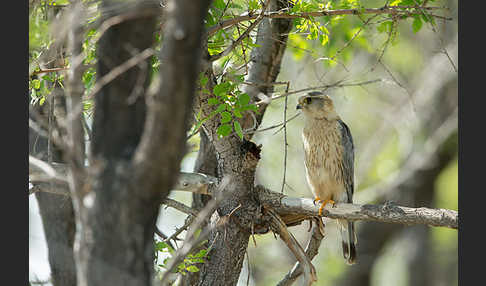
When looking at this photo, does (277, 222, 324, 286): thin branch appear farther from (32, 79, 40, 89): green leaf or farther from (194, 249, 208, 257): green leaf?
(32, 79, 40, 89): green leaf

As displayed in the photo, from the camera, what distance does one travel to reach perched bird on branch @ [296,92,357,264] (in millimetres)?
6039

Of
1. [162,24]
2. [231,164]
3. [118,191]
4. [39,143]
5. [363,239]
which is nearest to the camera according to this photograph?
[118,191]

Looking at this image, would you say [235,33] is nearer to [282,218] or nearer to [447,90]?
[282,218]

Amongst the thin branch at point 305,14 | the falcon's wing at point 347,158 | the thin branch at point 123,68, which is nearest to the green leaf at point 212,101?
the thin branch at point 305,14

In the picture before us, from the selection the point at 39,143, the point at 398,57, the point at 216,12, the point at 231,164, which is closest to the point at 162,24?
the point at 216,12

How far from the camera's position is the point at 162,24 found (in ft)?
11.8

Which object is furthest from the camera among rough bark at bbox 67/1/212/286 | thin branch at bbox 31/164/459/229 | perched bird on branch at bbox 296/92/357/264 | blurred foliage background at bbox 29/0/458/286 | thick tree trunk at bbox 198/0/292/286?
blurred foliage background at bbox 29/0/458/286

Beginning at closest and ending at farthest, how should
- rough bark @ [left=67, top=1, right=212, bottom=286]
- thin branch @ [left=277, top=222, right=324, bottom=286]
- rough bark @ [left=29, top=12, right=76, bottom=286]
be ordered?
rough bark @ [left=67, top=1, right=212, bottom=286] → thin branch @ [left=277, top=222, right=324, bottom=286] → rough bark @ [left=29, top=12, right=76, bottom=286]

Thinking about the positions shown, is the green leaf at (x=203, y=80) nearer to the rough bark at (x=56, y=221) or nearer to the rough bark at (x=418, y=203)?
the rough bark at (x=56, y=221)

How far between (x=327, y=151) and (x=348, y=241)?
3.08ft

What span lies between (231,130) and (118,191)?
180cm

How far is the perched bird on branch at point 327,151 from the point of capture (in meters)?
6.04

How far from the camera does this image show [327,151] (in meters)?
6.04

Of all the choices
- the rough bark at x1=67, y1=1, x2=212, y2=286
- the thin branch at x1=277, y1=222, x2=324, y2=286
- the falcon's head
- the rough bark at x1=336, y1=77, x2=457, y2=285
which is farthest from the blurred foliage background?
the rough bark at x1=67, y1=1, x2=212, y2=286
